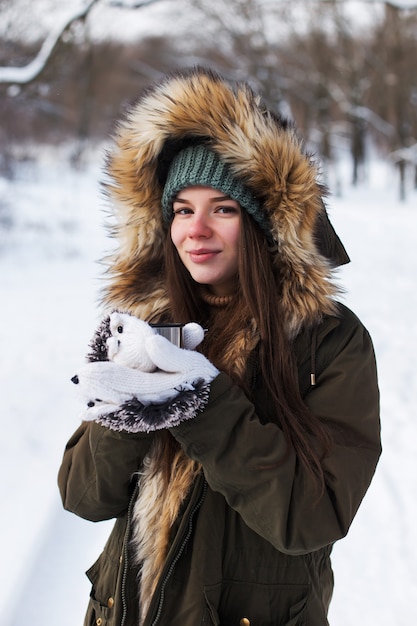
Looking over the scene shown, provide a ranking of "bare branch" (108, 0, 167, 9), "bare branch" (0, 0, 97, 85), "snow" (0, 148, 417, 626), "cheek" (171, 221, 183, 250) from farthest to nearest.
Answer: "bare branch" (108, 0, 167, 9) → "bare branch" (0, 0, 97, 85) → "snow" (0, 148, 417, 626) → "cheek" (171, 221, 183, 250)

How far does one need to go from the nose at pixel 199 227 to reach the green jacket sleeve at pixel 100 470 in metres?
0.50

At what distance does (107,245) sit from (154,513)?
10.6 m

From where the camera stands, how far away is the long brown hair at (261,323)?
1.38 metres

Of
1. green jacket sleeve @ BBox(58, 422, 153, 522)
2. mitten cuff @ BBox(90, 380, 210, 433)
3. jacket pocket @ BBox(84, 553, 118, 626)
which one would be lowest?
jacket pocket @ BBox(84, 553, 118, 626)

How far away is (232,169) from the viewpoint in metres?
1.58

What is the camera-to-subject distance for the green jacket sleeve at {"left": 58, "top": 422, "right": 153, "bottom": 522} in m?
1.45

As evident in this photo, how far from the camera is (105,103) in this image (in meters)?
33.7

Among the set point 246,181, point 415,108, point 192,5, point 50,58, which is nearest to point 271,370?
point 246,181

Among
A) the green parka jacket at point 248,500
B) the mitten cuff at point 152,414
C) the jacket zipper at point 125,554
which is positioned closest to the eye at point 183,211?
the green parka jacket at point 248,500

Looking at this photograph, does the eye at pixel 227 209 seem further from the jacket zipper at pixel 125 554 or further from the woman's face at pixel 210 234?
the jacket zipper at pixel 125 554

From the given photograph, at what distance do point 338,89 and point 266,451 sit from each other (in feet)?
76.1

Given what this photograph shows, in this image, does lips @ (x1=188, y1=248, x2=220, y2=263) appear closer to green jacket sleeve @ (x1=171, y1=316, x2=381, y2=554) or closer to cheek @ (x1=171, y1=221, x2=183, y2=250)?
cheek @ (x1=171, y1=221, x2=183, y2=250)

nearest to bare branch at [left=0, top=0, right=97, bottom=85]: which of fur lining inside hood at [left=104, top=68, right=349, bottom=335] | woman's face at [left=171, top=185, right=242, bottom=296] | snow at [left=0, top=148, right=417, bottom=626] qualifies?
snow at [left=0, top=148, right=417, bottom=626]

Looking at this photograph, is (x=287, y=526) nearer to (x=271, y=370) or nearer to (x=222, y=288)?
(x=271, y=370)
